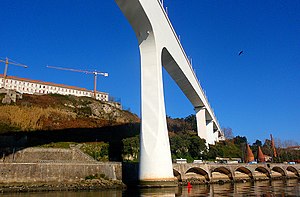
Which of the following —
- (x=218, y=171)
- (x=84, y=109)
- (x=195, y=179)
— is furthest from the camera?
(x=84, y=109)

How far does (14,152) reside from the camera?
21.3 metres

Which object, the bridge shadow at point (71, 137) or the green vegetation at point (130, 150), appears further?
the green vegetation at point (130, 150)

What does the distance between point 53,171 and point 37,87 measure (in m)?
49.2

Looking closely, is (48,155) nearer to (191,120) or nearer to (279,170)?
(279,170)

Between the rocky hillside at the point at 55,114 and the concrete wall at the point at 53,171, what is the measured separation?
10.5 m

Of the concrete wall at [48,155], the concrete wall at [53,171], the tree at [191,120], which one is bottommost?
the concrete wall at [53,171]

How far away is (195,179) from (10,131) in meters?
18.5

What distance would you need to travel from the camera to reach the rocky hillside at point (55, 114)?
30.9 metres

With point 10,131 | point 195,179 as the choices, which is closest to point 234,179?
point 195,179

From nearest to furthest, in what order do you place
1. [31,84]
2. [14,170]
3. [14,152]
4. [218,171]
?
[14,170], [14,152], [218,171], [31,84]

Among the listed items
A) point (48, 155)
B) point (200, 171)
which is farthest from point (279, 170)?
point (48, 155)

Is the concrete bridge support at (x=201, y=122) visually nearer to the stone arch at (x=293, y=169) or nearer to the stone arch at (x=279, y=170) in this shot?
the stone arch at (x=279, y=170)

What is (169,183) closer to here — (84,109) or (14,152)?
(14,152)

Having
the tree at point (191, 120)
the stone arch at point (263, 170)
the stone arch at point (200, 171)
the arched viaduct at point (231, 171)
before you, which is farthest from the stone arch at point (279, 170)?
the tree at point (191, 120)
